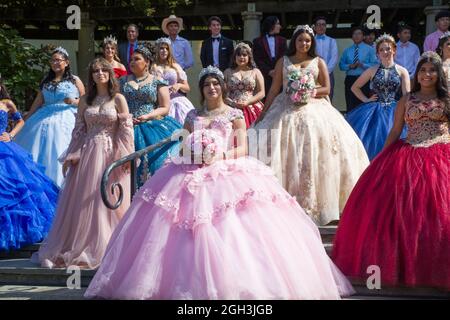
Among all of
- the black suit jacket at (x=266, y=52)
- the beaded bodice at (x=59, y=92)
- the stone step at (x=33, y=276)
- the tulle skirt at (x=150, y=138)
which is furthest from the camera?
the black suit jacket at (x=266, y=52)

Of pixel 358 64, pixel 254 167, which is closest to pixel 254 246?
pixel 254 167

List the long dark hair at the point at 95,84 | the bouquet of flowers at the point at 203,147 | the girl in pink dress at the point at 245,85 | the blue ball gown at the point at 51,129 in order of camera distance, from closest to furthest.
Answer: the bouquet of flowers at the point at 203,147
the long dark hair at the point at 95,84
the girl in pink dress at the point at 245,85
the blue ball gown at the point at 51,129

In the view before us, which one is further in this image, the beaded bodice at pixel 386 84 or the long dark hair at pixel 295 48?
the beaded bodice at pixel 386 84

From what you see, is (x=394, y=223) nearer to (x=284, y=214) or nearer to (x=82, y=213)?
(x=284, y=214)

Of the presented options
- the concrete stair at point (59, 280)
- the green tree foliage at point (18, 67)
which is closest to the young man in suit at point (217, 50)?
the green tree foliage at point (18, 67)

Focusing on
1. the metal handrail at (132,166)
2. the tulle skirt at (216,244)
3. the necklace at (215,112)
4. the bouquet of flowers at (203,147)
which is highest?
the necklace at (215,112)

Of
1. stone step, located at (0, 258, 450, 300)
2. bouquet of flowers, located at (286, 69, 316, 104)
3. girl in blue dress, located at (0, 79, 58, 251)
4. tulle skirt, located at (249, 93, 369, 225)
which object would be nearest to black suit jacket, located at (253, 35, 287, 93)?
bouquet of flowers, located at (286, 69, 316, 104)

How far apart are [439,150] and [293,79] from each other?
2.14m

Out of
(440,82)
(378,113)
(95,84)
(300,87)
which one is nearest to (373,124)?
(378,113)

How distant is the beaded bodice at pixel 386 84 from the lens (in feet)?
31.3

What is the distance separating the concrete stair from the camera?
19.7 feet

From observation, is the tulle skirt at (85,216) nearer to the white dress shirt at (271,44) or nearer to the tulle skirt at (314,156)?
the tulle skirt at (314,156)

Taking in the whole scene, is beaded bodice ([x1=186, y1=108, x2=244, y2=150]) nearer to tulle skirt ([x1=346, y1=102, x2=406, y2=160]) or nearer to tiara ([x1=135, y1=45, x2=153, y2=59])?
tiara ([x1=135, y1=45, x2=153, y2=59])

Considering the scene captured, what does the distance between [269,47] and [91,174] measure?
542 centimetres
